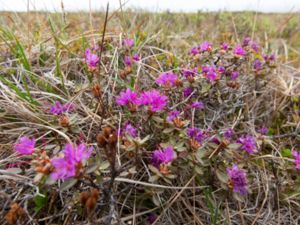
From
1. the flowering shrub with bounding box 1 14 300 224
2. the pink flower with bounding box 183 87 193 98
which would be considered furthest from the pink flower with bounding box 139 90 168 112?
the pink flower with bounding box 183 87 193 98

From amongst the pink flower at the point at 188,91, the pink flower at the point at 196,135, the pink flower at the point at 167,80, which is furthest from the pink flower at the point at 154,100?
the pink flower at the point at 188,91

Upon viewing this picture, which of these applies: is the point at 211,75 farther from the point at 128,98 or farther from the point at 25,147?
the point at 25,147

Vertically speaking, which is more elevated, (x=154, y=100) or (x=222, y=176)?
(x=154, y=100)

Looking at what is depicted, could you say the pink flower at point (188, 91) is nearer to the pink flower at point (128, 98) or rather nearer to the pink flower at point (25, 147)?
the pink flower at point (128, 98)

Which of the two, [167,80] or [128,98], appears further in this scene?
[167,80]

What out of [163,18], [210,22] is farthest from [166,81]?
[210,22]

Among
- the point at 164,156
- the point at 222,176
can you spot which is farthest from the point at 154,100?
the point at 222,176

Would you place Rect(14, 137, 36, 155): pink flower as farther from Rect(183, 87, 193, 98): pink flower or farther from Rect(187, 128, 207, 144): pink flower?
Result: Rect(183, 87, 193, 98): pink flower
